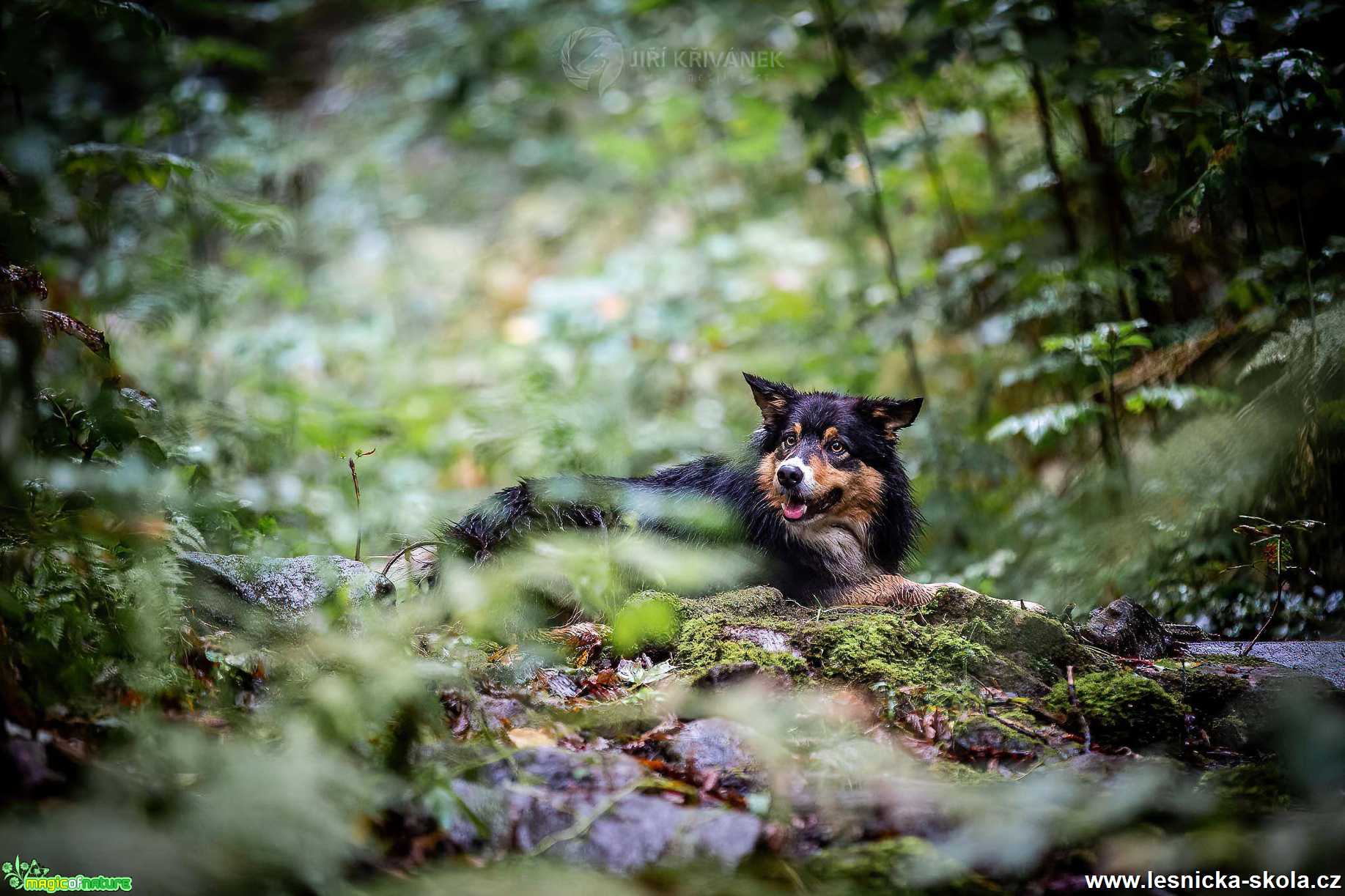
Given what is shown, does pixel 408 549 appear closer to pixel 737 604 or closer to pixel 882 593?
pixel 737 604

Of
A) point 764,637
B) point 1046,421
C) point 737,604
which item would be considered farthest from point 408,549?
point 1046,421

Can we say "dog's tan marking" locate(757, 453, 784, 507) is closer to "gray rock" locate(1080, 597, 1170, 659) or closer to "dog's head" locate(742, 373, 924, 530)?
"dog's head" locate(742, 373, 924, 530)

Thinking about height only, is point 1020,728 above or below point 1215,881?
below

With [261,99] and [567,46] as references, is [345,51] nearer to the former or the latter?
[261,99]

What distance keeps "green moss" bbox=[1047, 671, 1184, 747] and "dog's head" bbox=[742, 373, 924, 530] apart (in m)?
1.45

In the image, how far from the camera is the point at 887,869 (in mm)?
2039

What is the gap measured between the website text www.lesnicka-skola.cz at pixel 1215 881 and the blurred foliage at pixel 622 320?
0.22 metres

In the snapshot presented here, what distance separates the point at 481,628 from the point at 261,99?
1059 centimetres

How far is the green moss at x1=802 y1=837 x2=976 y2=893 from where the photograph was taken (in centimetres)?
199

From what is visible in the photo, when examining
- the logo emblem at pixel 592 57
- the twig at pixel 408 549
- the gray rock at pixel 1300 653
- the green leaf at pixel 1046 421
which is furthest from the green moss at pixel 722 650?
the logo emblem at pixel 592 57

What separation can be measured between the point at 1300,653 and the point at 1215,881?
2.00 metres

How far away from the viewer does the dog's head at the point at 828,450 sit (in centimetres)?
413

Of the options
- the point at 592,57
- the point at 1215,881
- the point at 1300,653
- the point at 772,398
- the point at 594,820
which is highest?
the point at 592,57

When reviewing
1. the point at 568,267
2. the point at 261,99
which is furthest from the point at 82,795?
the point at 261,99
